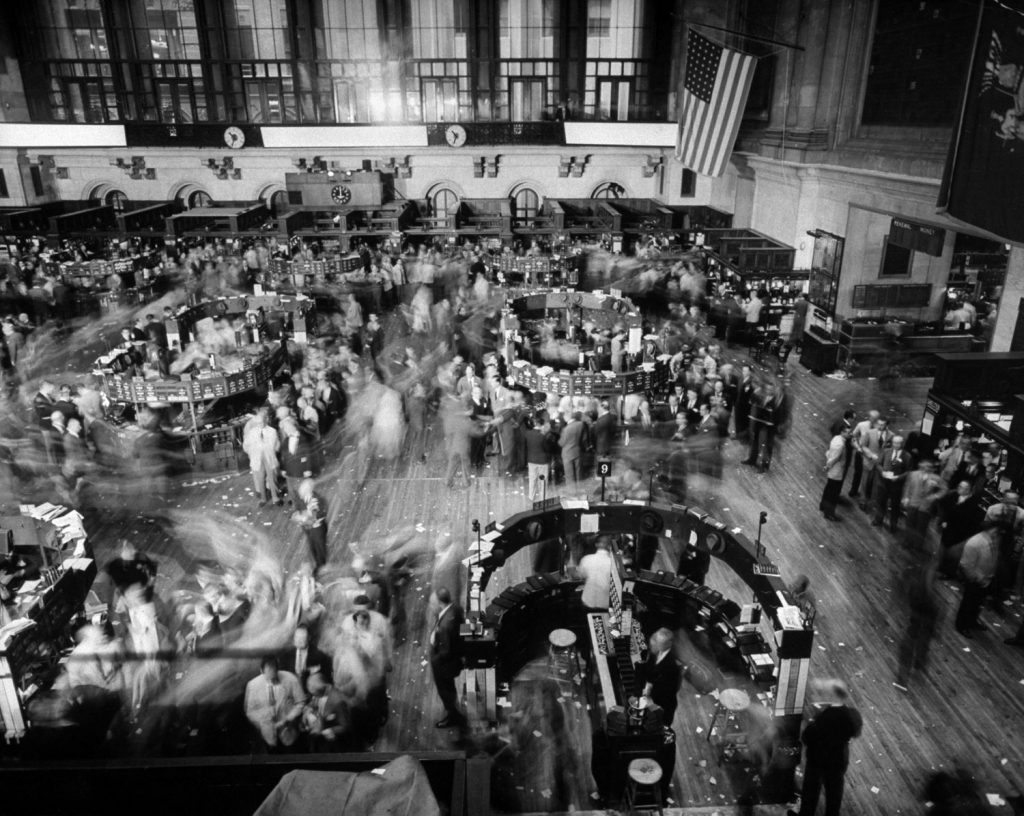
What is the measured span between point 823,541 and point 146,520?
31.2ft

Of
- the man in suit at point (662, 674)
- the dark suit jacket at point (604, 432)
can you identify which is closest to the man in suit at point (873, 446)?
the dark suit jacket at point (604, 432)

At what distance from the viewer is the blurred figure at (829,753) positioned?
545 centimetres

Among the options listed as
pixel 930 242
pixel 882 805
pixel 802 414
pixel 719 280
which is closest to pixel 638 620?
pixel 882 805

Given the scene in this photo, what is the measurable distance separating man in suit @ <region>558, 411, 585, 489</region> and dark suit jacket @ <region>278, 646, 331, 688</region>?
506 centimetres

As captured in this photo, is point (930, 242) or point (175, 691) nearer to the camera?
point (175, 691)

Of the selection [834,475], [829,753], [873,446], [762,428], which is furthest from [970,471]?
[829,753]

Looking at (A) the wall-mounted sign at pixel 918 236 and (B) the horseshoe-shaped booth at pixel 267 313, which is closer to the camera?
(A) the wall-mounted sign at pixel 918 236

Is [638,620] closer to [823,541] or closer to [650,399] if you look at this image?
Result: [823,541]

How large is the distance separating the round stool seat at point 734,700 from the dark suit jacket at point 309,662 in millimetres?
3500

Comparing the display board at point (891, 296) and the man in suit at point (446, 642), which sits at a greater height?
the display board at point (891, 296)

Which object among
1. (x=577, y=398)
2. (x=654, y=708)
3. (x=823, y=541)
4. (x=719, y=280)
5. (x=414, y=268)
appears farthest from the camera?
(x=414, y=268)

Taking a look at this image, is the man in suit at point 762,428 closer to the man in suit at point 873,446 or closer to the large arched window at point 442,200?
the man in suit at point 873,446

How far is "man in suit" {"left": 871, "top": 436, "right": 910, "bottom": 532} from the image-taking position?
1004 centimetres

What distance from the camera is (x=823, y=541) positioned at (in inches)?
392
